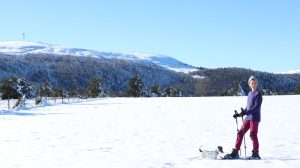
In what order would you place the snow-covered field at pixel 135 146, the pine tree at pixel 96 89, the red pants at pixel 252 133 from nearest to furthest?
1. the snow-covered field at pixel 135 146
2. the red pants at pixel 252 133
3. the pine tree at pixel 96 89

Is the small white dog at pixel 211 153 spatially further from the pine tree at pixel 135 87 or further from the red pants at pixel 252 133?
the pine tree at pixel 135 87

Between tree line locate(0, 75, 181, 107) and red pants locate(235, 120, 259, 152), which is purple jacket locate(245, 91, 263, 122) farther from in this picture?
tree line locate(0, 75, 181, 107)

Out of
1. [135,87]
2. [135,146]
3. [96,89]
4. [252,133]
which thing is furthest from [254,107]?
[135,87]

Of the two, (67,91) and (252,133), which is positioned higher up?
(252,133)

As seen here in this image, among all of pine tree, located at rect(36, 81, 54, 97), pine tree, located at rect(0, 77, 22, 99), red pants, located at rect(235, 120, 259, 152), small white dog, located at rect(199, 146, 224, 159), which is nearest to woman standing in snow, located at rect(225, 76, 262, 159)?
red pants, located at rect(235, 120, 259, 152)

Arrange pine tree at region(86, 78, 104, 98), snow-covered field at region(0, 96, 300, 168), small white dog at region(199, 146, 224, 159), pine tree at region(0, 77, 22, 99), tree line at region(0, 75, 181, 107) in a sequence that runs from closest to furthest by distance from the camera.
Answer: snow-covered field at region(0, 96, 300, 168) < small white dog at region(199, 146, 224, 159) < pine tree at region(0, 77, 22, 99) < tree line at region(0, 75, 181, 107) < pine tree at region(86, 78, 104, 98)

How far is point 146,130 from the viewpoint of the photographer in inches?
742

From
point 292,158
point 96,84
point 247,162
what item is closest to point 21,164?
point 247,162

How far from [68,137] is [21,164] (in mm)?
5681

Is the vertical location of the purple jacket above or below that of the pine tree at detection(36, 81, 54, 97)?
above

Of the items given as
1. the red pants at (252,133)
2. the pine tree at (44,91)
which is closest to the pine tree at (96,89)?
the pine tree at (44,91)

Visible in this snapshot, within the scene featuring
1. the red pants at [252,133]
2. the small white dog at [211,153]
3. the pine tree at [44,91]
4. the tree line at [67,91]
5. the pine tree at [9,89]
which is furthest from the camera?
the pine tree at [44,91]

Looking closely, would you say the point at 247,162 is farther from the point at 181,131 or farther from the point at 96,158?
the point at 181,131

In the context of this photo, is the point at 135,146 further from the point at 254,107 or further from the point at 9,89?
the point at 9,89
